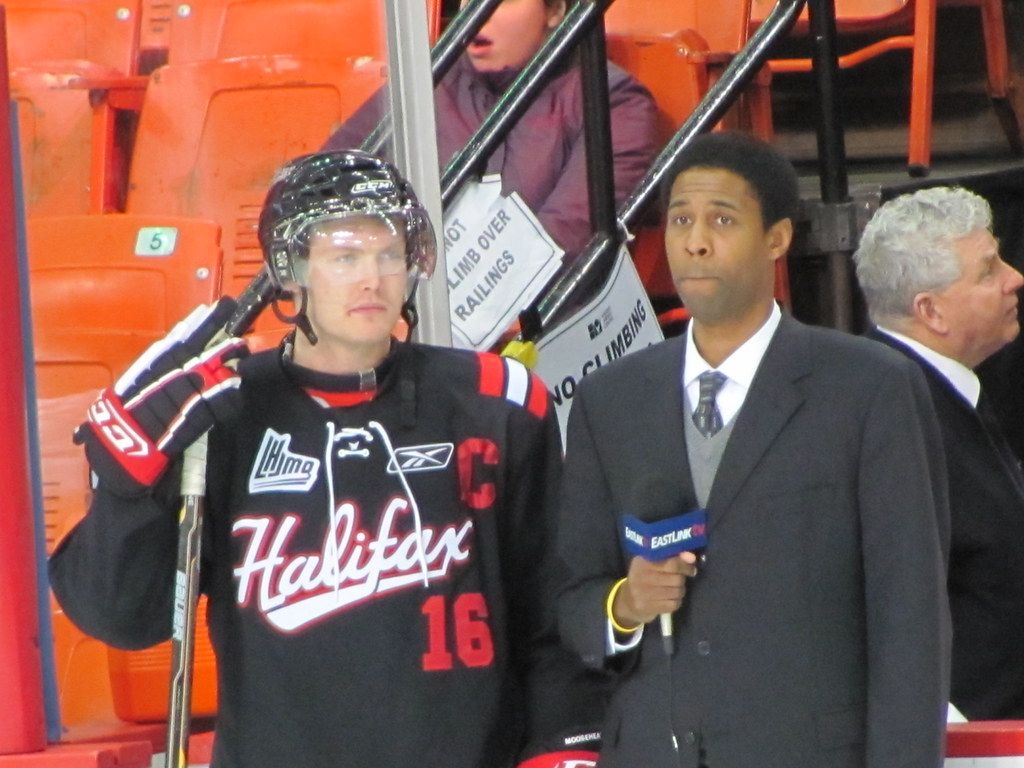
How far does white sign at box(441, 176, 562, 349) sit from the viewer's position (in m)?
3.66

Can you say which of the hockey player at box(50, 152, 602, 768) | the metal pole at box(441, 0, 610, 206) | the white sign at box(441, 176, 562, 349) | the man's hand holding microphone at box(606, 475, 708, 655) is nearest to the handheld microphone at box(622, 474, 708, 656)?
the man's hand holding microphone at box(606, 475, 708, 655)

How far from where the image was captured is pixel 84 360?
8.69 feet

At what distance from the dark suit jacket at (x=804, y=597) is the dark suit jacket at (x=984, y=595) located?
0.71 metres

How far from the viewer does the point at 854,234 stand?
13.6 feet

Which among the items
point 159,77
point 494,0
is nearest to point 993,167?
point 494,0

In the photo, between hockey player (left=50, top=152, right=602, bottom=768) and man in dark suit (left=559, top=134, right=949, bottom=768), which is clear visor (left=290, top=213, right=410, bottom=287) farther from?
man in dark suit (left=559, top=134, right=949, bottom=768)

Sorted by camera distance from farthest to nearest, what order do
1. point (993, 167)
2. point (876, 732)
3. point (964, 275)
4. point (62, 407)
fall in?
point (993, 167), point (964, 275), point (62, 407), point (876, 732)

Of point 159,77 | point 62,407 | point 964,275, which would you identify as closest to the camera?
point 62,407

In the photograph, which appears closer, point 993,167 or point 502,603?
point 502,603

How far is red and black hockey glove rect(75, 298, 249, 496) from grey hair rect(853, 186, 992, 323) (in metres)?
1.42

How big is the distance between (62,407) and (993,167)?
9.83ft

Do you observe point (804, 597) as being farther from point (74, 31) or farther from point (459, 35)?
point (74, 31)

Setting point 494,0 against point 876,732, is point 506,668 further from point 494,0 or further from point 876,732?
point 494,0

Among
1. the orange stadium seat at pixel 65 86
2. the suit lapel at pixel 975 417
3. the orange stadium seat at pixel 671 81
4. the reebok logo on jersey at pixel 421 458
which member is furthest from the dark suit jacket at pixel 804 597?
the orange stadium seat at pixel 671 81
